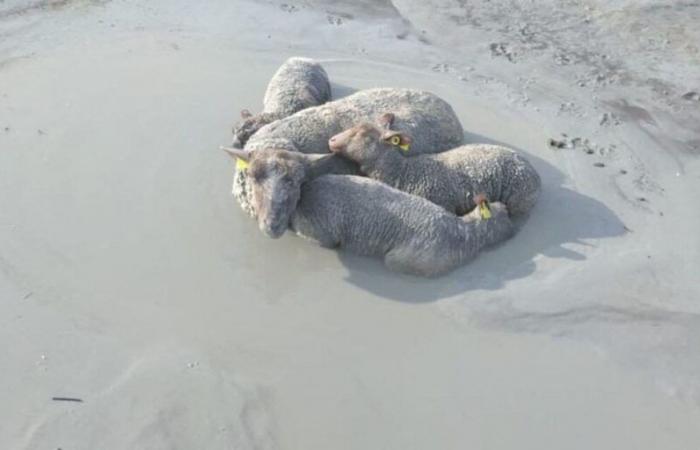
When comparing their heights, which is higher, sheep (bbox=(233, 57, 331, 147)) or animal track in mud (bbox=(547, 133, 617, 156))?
sheep (bbox=(233, 57, 331, 147))

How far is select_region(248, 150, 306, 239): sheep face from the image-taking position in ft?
27.4

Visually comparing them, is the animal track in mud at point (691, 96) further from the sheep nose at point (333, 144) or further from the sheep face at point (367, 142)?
the sheep nose at point (333, 144)

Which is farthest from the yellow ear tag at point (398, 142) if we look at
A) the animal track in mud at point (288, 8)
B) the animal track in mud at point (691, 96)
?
the animal track in mud at point (288, 8)

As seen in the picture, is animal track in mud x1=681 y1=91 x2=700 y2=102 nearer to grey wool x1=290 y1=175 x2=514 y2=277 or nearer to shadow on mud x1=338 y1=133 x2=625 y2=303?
shadow on mud x1=338 y1=133 x2=625 y2=303

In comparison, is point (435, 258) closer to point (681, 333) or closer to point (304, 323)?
point (304, 323)

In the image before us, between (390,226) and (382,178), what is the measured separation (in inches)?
34.8

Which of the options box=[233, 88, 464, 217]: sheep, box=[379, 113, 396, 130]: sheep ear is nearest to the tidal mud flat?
box=[233, 88, 464, 217]: sheep

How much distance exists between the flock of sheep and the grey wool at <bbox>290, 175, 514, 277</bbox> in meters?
0.01

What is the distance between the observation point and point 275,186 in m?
8.38

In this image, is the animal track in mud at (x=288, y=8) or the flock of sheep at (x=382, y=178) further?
the animal track in mud at (x=288, y=8)

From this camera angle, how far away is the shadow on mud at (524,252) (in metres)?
8.26

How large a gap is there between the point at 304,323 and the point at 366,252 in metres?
1.20

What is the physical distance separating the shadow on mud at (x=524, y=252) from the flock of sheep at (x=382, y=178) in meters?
0.13

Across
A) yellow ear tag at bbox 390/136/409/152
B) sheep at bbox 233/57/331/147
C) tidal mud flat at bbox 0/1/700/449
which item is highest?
yellow ear tag at bbox 390/136/409/152
